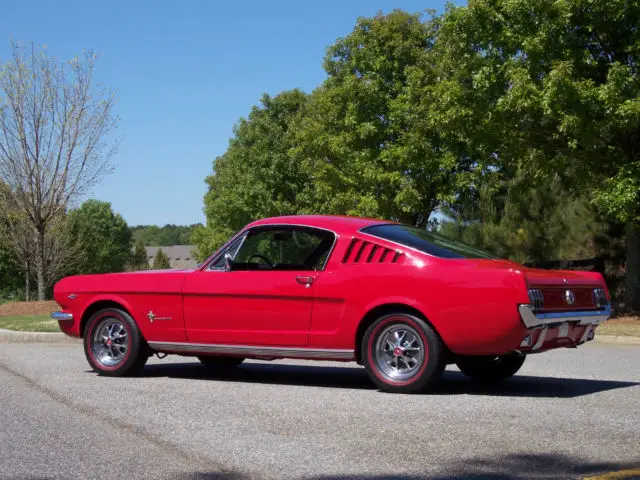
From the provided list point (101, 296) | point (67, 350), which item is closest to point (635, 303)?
point (67, 350)

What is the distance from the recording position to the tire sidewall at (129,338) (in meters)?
8.95

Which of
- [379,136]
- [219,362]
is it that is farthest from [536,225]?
[219,362]

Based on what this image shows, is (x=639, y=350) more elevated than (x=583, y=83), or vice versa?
(x=583, y=83)

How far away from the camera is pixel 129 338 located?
9000 mm

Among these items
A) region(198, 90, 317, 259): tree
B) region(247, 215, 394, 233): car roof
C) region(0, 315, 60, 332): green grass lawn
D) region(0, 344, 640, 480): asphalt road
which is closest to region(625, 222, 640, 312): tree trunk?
region(0, 344, 640, 480): asphalt road

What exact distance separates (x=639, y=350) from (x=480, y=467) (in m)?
9.40

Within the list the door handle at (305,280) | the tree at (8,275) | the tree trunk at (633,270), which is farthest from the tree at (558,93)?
the tree at (8,275)

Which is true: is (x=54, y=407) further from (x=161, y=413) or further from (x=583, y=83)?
(x=583, y=83)

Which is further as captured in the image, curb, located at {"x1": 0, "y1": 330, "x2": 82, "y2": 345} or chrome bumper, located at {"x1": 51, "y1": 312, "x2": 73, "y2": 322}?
curb, located at {"x1": 0, "y1": 330, "x2": 82, "y2": 345}

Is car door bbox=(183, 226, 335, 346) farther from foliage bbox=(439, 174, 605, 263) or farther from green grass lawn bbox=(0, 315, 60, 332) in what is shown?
foliage bbox=(439, 174, 605, 263)

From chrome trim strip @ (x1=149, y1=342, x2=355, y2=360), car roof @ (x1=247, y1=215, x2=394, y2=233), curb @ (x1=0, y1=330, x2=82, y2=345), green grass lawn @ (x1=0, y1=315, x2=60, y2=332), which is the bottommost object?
curb @ (x1=0, y1=330, x2=82, y2=345)

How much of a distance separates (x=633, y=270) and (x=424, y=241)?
15.5 m

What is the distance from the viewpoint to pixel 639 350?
13.2 metres

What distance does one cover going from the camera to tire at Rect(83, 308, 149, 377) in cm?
898
